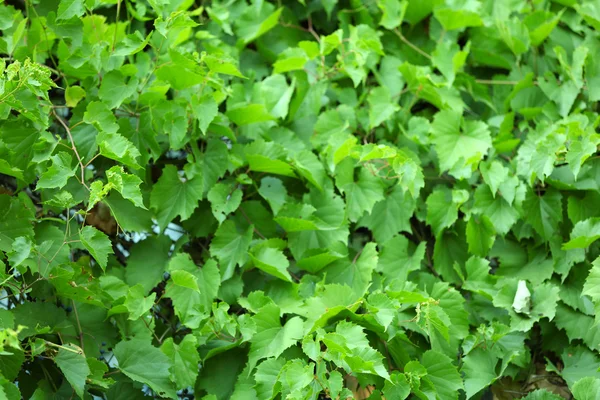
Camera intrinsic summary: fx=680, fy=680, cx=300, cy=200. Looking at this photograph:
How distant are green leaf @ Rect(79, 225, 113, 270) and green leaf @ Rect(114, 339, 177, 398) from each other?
0.29m

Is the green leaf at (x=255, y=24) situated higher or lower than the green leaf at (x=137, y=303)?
higher

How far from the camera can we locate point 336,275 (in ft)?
7.17

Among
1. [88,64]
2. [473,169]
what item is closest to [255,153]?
[88,64]

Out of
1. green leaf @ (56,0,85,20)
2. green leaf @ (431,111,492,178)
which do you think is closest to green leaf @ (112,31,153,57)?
green leaf @ (56,0,85,20)

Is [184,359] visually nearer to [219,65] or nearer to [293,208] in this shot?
[293,208]

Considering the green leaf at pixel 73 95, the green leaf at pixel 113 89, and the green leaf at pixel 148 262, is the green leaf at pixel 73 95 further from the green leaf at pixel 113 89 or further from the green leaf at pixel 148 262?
the green leaf at pixel 148 262

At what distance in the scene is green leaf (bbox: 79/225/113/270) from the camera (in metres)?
1.74

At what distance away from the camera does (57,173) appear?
71.3 inches

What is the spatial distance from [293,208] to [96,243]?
2.22 ft

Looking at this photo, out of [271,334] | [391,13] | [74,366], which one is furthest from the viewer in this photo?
[391,13]

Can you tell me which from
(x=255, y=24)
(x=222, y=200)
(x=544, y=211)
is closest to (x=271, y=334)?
(x=222, y=200)

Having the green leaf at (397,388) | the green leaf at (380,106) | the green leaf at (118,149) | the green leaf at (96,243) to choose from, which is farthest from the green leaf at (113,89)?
the green leaf at (397,388)

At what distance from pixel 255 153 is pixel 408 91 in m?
0.67

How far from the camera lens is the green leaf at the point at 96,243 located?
174cm
